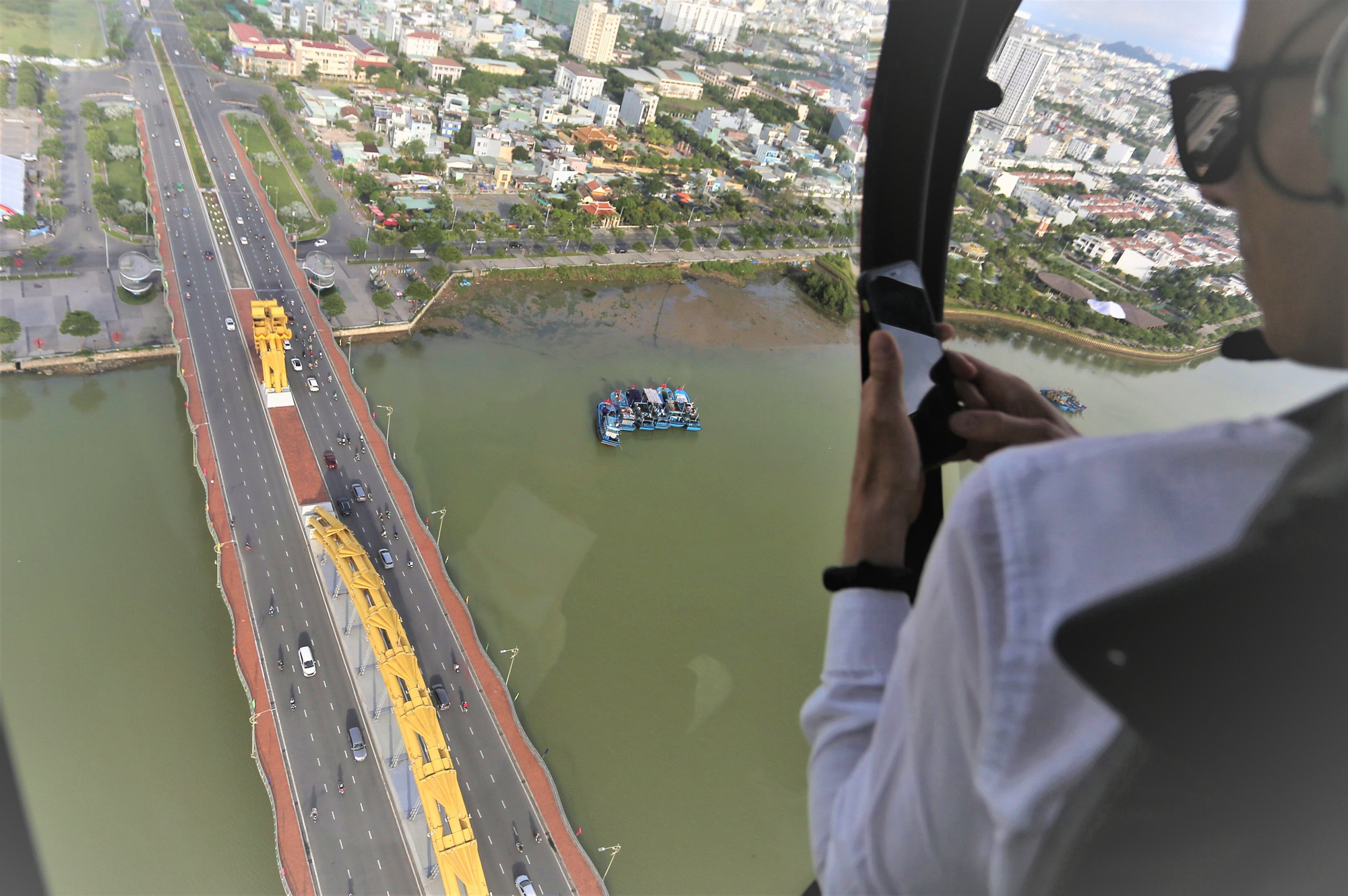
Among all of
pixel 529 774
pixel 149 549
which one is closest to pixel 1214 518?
pixel 529 774

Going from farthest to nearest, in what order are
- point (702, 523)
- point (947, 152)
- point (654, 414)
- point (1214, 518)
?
point (654, 414)
point (702, 523)
point (947, 152)
point (1214, 518)

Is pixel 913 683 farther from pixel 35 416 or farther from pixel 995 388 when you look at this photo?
pixel 35 416

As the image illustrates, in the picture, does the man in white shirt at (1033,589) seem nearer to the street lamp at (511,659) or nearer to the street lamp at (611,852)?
the street lamp at (611,852)

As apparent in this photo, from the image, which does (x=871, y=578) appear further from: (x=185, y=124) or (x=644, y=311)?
(x=185, y=124)

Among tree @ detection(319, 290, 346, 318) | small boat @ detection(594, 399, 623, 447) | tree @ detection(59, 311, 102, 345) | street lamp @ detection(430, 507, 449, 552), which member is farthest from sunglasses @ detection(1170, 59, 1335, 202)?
tree @ detection(59, 311, 102, 345)

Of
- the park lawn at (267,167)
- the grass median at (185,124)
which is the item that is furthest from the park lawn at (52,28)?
the park lawn at (267,167)

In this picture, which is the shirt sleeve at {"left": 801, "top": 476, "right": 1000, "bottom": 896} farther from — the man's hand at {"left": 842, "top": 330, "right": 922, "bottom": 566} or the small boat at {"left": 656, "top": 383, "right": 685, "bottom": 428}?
the small boat at {"left": 656, "top": 383, "right": 685, "bottom": 428}

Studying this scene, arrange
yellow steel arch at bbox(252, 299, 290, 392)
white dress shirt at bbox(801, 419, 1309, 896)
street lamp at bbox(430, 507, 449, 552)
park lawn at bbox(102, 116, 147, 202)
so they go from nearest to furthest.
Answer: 1. white dress shirt at bbox(801, 419, 1309, 896)
2. street lamp at bbox(430, 507, 449, 552)
3. yellow steel arch at bbox(252, 299, 290, 392)
4. park lawn at bbox(102, 116, 147, 202)
